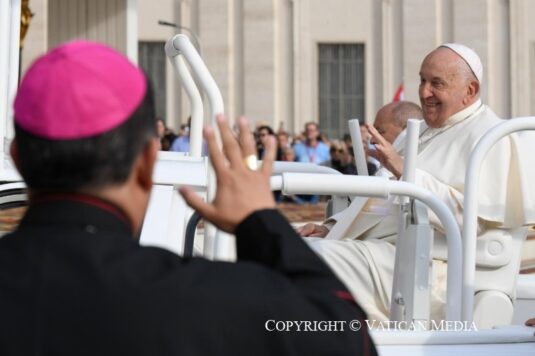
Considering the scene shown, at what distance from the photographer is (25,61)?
23.7 meters

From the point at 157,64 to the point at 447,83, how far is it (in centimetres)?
2202

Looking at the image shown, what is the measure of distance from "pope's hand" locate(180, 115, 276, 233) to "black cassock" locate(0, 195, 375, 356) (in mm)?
96

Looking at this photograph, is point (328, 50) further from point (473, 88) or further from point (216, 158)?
point (216, 158)

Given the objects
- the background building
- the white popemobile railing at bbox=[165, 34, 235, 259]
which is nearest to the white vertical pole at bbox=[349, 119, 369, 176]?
the white popemobile railing at bbox=[165, 34, 235, 259]

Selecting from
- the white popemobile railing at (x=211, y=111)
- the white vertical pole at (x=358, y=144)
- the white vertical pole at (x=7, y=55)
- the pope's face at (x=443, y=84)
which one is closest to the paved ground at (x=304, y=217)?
A: the white vertical pole at (x=7, y=55)

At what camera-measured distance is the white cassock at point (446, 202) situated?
440 cm

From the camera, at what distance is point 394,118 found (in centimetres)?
636

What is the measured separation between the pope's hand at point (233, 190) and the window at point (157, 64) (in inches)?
985

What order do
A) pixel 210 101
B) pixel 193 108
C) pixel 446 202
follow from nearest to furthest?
pixel 210 101
pixel 193 108
pixel 446 202

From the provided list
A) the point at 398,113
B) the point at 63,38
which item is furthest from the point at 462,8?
the point at 398,113

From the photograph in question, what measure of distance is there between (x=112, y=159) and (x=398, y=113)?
4870 mm

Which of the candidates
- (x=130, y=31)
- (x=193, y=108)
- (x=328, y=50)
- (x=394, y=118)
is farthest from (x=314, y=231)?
(x=328, y=50)

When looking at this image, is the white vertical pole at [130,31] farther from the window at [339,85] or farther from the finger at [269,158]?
the window at [339,85]

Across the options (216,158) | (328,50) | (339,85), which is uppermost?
(328,50)
